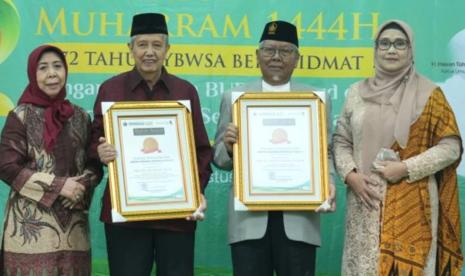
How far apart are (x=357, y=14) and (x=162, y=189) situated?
177 centimetres

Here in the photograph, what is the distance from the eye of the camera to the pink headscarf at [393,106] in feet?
9.44

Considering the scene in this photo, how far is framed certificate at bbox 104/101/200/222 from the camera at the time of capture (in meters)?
2.78

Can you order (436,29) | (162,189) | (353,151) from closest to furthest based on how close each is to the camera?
(162,189) → (353,151) → (436,29)

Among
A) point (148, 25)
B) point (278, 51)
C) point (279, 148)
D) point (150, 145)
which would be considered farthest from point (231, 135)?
point (148, 25)

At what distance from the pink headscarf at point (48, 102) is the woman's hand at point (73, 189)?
0.54 feet

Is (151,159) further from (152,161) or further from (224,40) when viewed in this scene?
(224,40)

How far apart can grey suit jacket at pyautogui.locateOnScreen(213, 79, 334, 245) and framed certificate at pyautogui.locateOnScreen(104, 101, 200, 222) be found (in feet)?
0.68

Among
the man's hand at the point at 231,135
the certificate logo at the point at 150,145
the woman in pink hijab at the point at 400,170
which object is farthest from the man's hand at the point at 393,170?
the certificate logo at the point at 150,145

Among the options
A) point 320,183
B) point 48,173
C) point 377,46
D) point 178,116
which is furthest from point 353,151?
point 48,173

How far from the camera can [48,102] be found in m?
2.88

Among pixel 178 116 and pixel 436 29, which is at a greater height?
pixel 436 29

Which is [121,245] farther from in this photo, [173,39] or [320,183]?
[173,39]

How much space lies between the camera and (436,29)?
12.8 feet

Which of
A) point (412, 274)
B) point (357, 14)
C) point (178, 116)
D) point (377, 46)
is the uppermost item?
point (357, 14)
